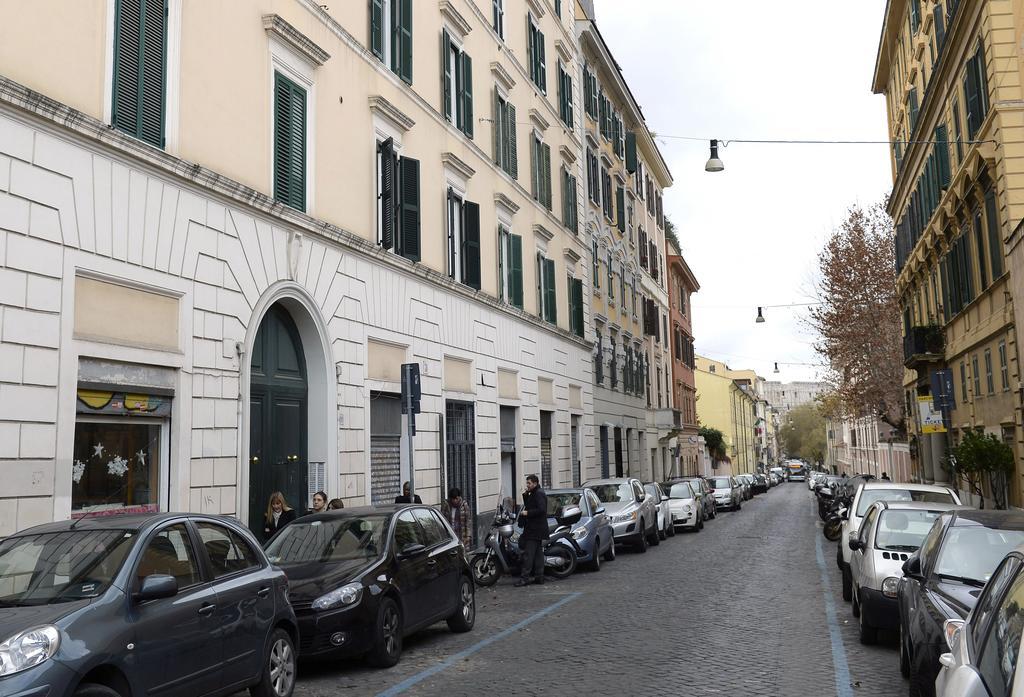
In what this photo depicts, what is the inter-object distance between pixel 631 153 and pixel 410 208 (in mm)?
26400

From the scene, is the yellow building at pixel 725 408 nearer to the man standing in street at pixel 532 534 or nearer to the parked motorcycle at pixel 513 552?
the parked motorcycle at pixel 513 552

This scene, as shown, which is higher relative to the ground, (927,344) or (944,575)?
(927,344)

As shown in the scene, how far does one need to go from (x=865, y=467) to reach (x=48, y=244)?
2796 inches

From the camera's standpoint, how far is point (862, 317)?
139ft

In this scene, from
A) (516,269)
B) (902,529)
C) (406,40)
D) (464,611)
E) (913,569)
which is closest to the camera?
(913,569)

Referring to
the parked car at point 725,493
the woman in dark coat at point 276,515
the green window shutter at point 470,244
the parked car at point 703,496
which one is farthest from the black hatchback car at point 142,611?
the parked car at point 725,493

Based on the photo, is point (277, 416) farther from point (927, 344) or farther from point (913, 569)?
point (927, 344)

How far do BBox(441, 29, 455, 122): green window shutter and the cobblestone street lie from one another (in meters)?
10.1

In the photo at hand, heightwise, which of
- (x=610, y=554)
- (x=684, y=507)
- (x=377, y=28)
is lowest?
(x=610, y=554)

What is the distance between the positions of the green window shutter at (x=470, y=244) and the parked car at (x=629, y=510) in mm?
5425

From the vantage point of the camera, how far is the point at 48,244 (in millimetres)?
10070

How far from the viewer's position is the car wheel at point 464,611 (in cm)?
1102

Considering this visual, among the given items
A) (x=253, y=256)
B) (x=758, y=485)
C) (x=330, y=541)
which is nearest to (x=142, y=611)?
(x=330, y=541)

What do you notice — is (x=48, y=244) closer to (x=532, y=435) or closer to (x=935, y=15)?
(x=532, y=435)
